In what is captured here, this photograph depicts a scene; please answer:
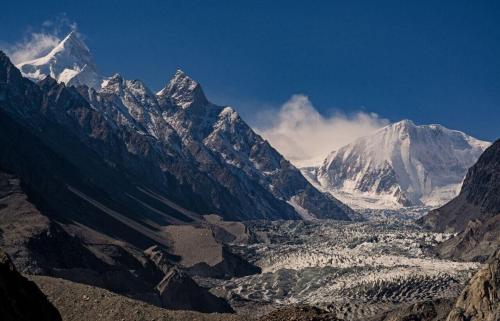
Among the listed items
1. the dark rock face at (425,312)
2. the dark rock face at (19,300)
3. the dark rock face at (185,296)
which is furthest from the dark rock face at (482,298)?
the dark rock face at (185,296)

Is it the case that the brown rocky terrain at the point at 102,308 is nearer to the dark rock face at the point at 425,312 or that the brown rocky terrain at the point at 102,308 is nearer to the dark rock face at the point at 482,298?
the dark rock face at the point at 482,298

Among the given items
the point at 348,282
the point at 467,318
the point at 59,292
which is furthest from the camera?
the point at 348,282

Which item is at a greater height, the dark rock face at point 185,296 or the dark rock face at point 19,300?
the dark rock face at point 19,300

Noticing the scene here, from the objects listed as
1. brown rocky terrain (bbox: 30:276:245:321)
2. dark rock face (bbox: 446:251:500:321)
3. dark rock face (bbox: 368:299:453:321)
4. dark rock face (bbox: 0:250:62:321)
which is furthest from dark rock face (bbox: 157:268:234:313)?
dark rock face (bbox: 0:250:62:321)

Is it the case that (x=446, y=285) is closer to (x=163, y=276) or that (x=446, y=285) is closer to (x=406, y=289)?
(x=406, y=289)

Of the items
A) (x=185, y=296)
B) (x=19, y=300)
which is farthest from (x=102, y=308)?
(x=185, y=296)

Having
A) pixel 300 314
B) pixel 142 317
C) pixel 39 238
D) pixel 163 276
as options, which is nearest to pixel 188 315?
pixel 142 317
